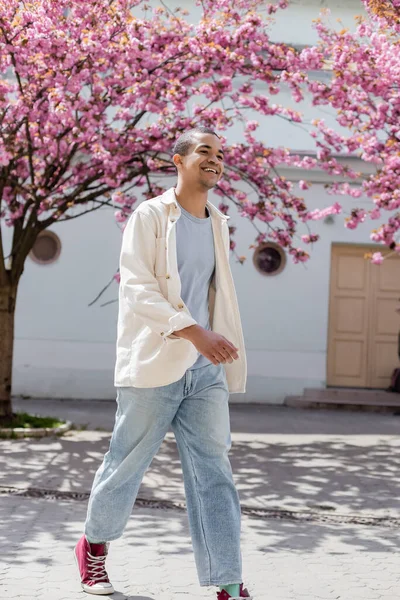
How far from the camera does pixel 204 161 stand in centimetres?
441

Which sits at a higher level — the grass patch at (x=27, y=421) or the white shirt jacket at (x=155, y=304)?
the white shirt jacket at (x=155, y=304)

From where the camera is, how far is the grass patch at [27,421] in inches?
470

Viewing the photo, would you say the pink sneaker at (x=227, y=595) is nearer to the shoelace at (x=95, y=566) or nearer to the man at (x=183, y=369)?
the man at (x=183, y=369)

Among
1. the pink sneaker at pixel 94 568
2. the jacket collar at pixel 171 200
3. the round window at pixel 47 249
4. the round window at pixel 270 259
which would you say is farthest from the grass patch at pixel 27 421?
the jacket collar at pixel 171 200

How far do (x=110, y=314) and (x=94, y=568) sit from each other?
1243 cm

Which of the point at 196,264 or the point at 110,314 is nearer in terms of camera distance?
the point at 196,264

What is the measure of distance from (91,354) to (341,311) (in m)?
4.29

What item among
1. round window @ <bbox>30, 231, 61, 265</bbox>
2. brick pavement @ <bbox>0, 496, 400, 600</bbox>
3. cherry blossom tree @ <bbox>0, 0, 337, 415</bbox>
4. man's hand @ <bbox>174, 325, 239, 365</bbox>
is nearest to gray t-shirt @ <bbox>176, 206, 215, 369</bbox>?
man's hand @ <bbox>174, 325, 239, 365</bbox>

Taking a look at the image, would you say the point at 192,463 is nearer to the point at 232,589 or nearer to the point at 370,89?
the point at 232,589

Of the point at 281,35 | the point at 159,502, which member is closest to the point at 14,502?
the point at 159,502

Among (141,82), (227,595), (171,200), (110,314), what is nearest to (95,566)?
(227,595)

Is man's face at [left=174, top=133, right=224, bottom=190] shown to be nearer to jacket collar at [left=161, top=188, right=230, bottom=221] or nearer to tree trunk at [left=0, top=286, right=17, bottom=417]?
jacket collar at [left=161, top=188, right=230, bottom=221]

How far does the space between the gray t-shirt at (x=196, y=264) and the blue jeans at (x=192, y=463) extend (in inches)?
6.0

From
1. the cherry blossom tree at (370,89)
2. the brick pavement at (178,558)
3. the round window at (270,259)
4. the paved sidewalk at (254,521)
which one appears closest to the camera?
the brick pavement at (178,558)
